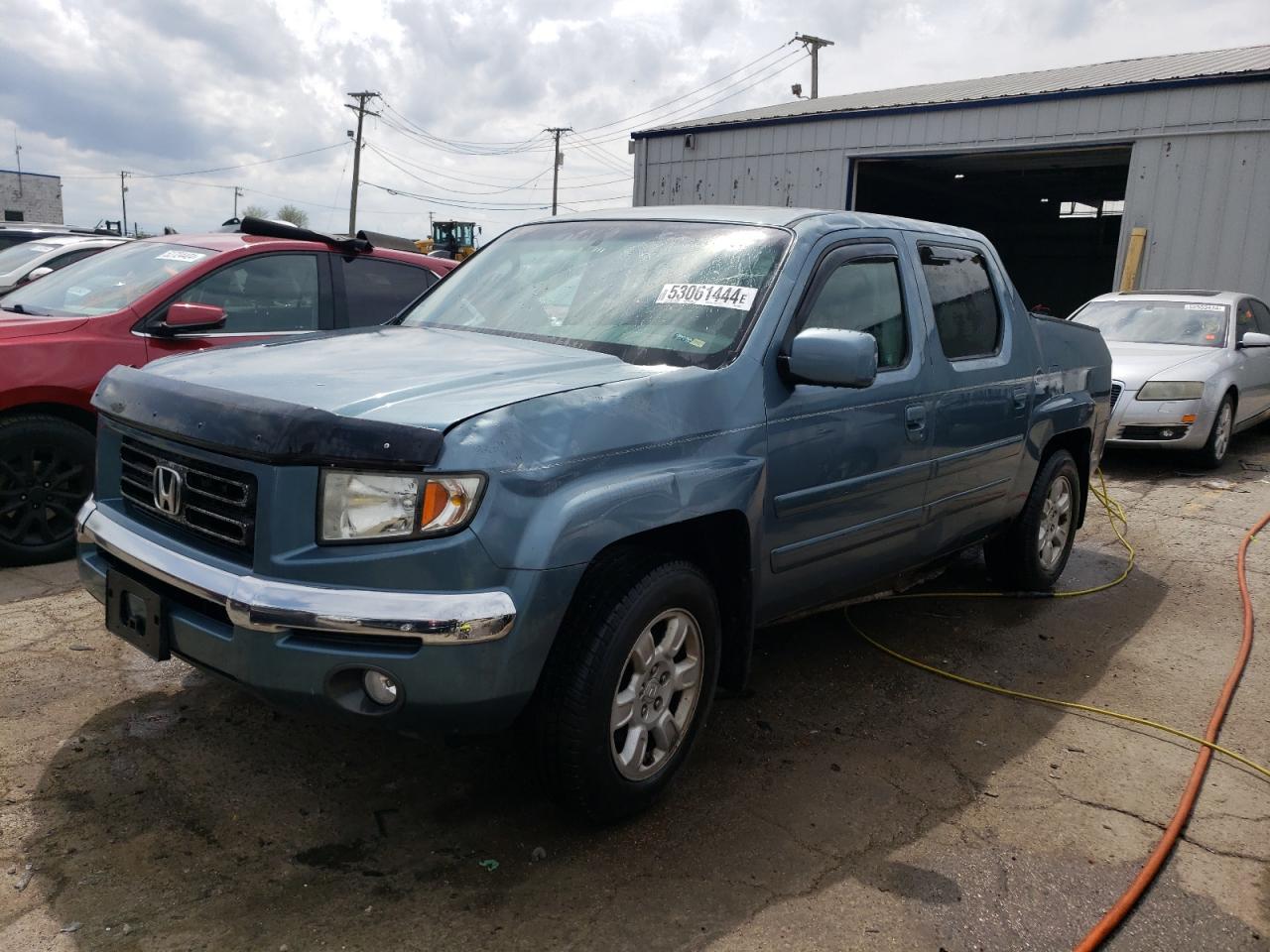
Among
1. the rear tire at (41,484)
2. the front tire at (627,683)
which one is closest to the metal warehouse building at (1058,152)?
the front tire at (627,683)

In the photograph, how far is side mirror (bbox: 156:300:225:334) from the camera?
4.95m

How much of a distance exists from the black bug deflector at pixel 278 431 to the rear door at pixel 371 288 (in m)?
3.15

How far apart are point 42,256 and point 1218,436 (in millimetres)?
9900

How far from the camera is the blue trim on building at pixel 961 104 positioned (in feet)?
44.4

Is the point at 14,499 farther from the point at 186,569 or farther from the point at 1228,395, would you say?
the point at 1228,395

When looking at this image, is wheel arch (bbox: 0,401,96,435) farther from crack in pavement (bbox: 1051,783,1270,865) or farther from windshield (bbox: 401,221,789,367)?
crack in pavement (bbox: 1051,783,1270,865)

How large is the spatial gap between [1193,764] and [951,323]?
6.16 ft

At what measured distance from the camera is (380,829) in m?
2.90

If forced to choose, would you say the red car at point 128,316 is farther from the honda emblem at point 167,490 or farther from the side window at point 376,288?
the honda emblem at point 167,490

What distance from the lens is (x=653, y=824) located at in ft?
9.87

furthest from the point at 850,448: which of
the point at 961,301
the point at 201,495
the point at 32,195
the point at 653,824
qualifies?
the point at 32,195

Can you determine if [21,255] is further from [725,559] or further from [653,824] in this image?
[653,824]

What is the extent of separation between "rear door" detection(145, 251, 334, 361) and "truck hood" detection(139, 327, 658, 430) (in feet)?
6.80

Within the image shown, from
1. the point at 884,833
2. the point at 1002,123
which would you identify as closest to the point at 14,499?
the point at 884,833
